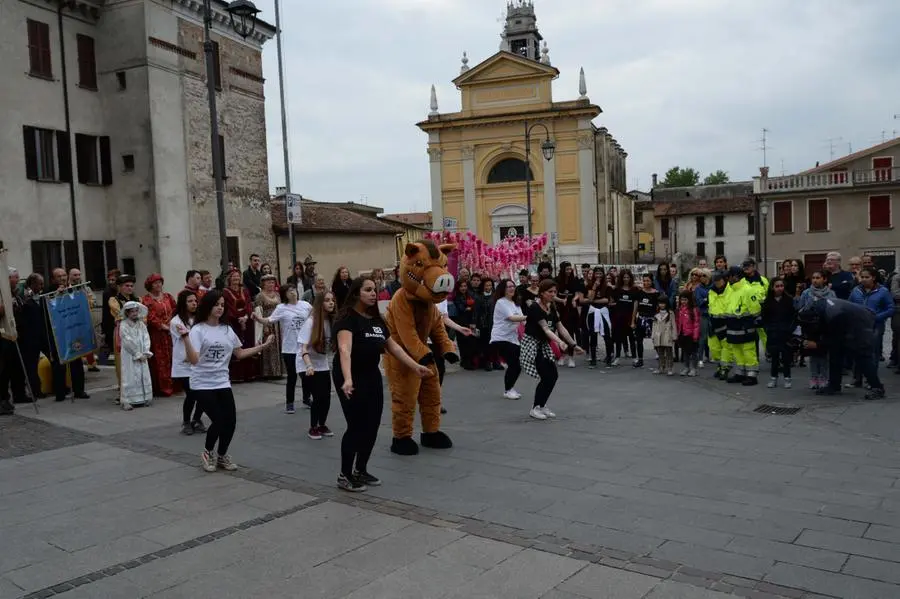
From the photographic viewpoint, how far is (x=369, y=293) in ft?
22.1

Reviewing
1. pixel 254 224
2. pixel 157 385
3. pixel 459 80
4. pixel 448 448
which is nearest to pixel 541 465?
pixel 448 448

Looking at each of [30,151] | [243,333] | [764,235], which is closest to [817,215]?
[764,235]

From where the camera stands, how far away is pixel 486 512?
6.01 metres

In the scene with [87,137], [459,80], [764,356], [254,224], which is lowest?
[764,356]

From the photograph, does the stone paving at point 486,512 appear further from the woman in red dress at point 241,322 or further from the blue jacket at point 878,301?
the woman in red dress at point 241,322

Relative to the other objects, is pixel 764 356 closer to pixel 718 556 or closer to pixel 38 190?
pixel 718 556

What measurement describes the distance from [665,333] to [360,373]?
25.7 ft

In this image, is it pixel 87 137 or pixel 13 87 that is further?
pixel 87 137

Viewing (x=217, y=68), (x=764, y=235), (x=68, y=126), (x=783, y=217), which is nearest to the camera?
(x=68, y=126)

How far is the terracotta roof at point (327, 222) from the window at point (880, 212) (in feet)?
85.3

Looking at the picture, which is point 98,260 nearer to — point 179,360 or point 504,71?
point 179,360

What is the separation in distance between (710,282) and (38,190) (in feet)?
55.5

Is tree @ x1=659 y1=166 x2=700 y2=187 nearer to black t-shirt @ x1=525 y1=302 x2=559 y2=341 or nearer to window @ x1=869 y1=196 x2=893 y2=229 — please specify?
window @ x1=869 y1=196 x2=893 y2=229

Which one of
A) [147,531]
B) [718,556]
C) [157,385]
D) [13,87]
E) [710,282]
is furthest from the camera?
[13,87]
